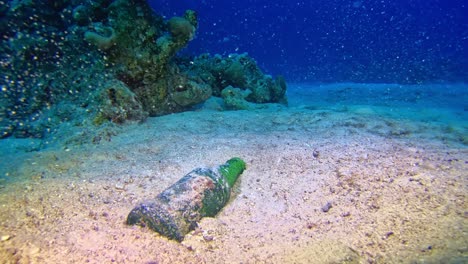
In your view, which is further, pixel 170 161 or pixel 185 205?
pixel 170 161

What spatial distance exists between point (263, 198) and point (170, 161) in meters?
1.61

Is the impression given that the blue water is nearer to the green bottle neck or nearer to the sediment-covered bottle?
the green bottle neck

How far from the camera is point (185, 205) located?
96.3 inches

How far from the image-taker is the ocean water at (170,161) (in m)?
2.14

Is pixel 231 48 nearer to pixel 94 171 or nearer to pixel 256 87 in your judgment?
pixel 256 87

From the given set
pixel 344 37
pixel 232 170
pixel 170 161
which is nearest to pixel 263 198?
pixel 232 170

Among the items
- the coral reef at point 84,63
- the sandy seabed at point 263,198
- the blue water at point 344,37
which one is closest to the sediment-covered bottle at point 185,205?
the sandy seabed at point 263,198

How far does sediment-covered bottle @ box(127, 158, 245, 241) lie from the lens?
2.32 metres

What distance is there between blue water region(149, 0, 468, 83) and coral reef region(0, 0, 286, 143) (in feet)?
61.6

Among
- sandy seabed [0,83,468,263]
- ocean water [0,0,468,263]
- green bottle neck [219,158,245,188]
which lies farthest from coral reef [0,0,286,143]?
green bottle neck [219,158,245,188]

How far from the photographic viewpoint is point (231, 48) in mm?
52281

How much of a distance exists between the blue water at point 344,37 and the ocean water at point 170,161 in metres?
16.9

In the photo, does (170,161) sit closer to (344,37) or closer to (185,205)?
(185,205)

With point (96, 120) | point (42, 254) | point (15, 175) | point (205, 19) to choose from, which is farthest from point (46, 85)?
point (205, 19)
